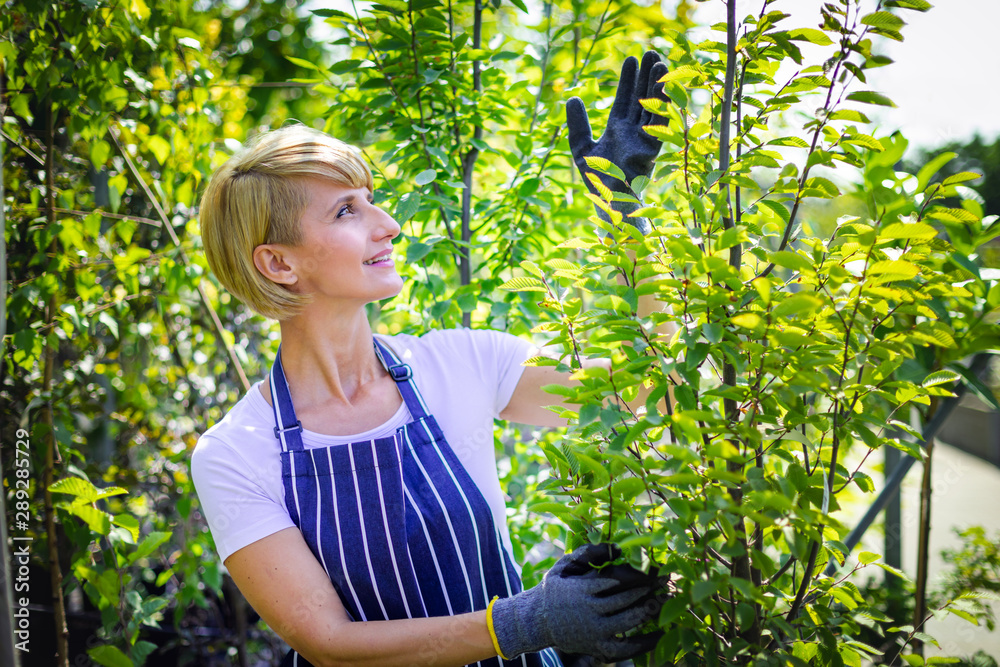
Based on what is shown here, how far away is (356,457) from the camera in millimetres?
1258

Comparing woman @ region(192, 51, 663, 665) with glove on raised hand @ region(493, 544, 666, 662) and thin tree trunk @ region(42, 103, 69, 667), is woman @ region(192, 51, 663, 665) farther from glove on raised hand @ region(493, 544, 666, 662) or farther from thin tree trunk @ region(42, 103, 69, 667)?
thin tree trunk @ region(42, 103, 69, 667)

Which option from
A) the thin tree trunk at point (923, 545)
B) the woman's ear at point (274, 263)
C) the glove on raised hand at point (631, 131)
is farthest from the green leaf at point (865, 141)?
the woman's ear at point (274, 263)

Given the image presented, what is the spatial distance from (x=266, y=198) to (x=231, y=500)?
0.59m

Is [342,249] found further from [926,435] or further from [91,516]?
[926,435]

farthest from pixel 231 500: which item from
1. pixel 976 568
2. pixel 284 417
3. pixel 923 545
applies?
pixel 976 568

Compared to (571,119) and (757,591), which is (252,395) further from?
(757,591)

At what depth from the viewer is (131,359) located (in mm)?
2729

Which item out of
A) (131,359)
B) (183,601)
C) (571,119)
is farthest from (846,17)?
(131,359)

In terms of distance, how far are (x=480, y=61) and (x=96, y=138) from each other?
40.2 inches

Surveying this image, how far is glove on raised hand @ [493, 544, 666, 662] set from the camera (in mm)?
933

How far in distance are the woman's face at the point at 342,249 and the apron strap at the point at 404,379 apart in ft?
0.53

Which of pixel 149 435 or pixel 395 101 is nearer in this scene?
pixel 395 101

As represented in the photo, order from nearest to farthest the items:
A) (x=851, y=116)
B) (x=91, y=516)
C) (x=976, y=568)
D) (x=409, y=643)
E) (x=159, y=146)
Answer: (x=851, y=116) → (x=409, y=643) → (x=91, y=516) → (x=159, y=146) → (x=976, y=568)

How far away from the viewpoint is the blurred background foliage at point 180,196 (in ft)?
5.10
